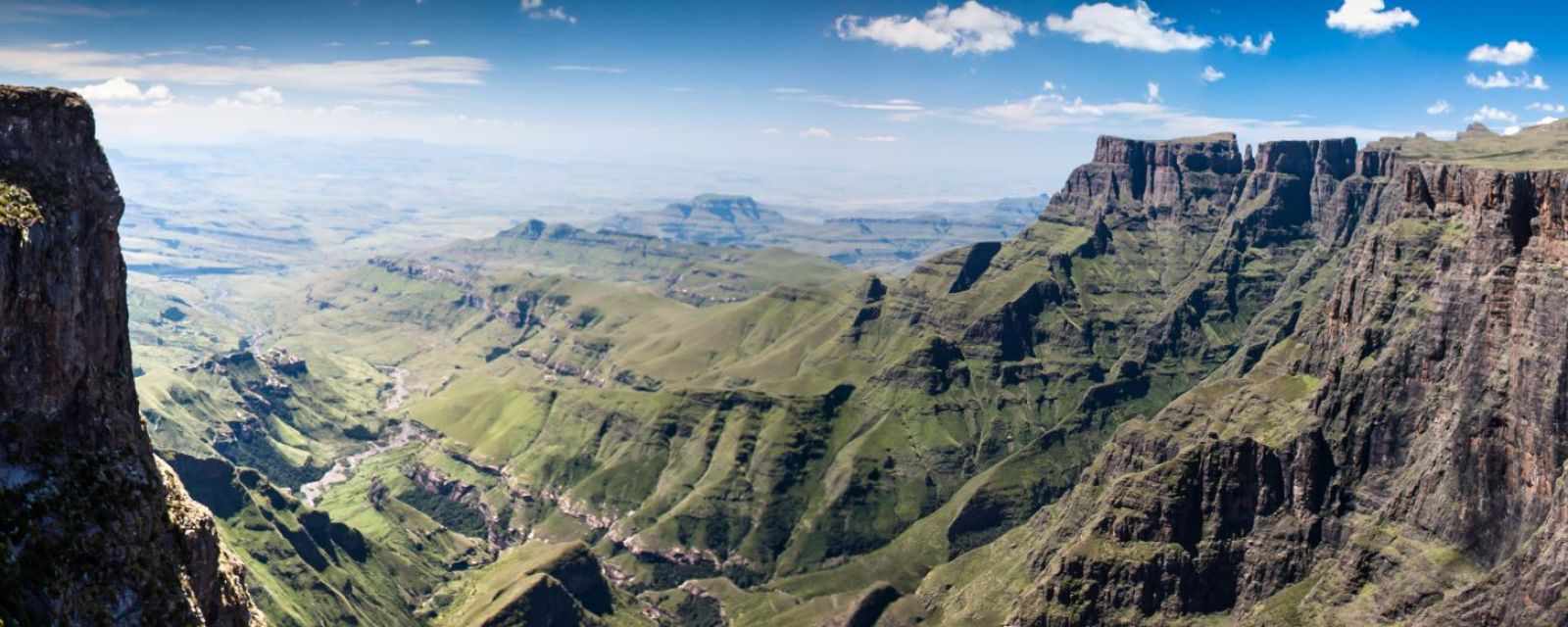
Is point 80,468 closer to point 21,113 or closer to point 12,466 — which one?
point 12,466

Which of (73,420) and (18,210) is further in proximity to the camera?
(73,420)

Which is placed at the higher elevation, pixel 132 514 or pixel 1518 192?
pixel 1518 192

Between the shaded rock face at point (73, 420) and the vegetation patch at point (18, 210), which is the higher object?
the vegetation patch at point (18, 210)

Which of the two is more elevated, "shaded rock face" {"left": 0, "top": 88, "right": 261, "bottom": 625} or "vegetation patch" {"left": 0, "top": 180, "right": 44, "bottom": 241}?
"vegetation patch" {"left": 0, "top": 180, "right": 44, "bottom": 241}

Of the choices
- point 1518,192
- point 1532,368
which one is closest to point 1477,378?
point 1532,368

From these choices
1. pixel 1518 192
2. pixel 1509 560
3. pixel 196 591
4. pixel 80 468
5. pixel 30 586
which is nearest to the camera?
pixel 30 586

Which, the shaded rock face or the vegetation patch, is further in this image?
the shaded rock face

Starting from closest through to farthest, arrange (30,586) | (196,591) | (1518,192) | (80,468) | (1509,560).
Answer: (30,586), (80,468), (196,591), (1509,560), (1518,192)

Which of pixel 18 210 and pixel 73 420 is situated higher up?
pixel 18 210
